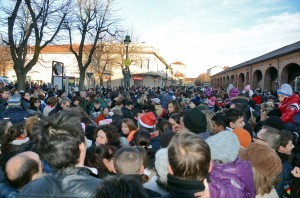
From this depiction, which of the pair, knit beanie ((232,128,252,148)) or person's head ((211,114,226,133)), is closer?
knit beanie ((232,128,252,148))

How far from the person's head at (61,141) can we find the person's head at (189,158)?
71cm

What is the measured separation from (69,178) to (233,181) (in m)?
1.51

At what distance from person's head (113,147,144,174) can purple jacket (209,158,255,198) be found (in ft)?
2.42

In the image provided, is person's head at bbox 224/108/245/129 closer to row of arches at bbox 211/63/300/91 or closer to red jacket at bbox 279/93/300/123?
red jacket at bbox 279/93/300/123

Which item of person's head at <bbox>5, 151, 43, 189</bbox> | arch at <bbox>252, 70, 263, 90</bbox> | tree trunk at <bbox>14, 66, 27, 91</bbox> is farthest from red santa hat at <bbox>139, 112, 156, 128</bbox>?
arch at <bbox>252, 70, 263, 90</bbox>

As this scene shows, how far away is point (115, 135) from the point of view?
4609 millimetres

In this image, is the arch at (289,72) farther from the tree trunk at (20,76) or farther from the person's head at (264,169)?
the person's head at (264,169)

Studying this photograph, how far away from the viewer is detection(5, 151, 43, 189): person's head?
2.55 m

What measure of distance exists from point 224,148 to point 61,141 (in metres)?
1.58

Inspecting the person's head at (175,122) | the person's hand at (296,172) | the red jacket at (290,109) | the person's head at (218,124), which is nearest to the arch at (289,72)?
the red jacket at (290,109)

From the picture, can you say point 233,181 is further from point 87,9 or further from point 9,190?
point 87,9

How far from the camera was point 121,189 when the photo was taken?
1.53m

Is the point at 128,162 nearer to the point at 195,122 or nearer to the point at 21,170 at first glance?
the point at 21,170

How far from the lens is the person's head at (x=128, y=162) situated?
280cm
